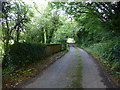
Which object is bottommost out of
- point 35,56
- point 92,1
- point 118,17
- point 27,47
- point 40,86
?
point 40,86

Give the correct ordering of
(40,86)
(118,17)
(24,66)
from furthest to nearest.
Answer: (118,17), (24,66), (40,86)

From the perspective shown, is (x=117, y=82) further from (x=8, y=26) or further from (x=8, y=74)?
(x=8, y=26)

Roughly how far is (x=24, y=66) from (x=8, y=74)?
1.37m

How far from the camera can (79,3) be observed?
9383mm

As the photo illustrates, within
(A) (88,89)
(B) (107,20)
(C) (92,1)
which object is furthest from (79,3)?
(A) (88,89)

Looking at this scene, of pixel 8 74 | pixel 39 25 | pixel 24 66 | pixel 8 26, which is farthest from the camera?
pixel 39 25

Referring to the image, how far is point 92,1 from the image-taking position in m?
8.79

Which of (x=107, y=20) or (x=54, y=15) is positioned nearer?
(x=107, y=20)

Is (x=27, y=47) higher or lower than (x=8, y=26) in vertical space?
lower

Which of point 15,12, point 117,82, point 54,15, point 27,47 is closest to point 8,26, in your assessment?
point 15,12

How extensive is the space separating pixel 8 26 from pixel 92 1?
6.76 m

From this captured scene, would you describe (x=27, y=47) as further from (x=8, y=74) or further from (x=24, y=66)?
(x=8, y=74)

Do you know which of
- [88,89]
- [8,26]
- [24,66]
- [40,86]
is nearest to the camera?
[88,89]

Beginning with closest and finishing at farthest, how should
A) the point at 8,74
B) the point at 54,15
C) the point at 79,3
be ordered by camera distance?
the point at 8,74 → the point at 79,3 → the point at 54,15
